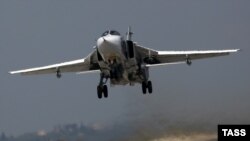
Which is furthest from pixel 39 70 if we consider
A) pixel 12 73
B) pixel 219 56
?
pixel 219 56

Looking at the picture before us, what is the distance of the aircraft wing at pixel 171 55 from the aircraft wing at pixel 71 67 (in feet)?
12.4

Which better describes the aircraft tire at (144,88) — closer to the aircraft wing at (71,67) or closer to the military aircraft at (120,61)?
the military aircraft at (120,61)

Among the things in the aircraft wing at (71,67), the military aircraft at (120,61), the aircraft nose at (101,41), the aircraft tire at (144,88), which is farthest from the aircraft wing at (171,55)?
the aircraft nose at (101,41)

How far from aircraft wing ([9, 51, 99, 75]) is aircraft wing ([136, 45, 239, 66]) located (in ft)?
12.4

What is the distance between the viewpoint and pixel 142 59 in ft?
189

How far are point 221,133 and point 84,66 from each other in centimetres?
2415

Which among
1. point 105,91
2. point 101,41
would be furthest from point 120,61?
point 105,91

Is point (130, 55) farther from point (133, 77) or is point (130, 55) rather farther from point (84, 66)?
point (84, 66)

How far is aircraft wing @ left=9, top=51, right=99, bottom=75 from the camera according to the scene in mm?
57156

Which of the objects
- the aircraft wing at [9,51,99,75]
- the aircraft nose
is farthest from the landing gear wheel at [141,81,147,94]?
the aircraft nose

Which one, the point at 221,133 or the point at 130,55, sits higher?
the point at 130,55

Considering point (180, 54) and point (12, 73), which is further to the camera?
point (12, 73)

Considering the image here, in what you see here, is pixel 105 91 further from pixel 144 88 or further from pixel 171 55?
pixel 171 55

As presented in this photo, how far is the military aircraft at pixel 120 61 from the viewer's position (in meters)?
52.1
